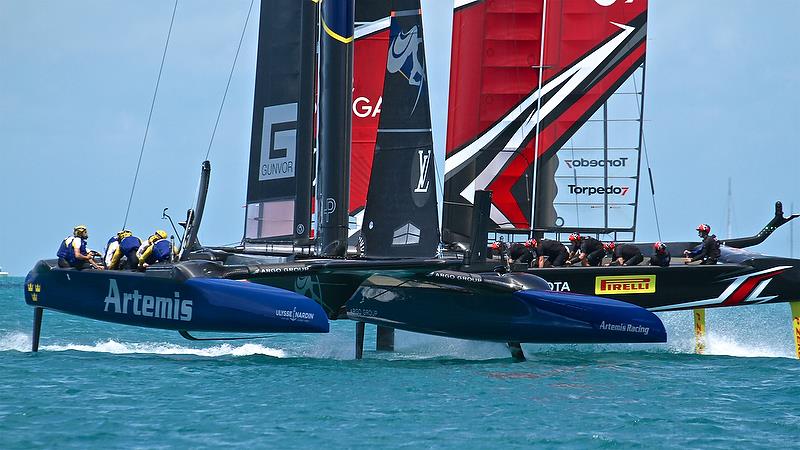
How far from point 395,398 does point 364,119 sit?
778 cm

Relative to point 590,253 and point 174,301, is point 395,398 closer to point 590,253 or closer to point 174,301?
point 174,301

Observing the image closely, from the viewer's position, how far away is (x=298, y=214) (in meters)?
16.2

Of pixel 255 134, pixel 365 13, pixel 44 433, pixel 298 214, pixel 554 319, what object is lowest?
pixel 44 433

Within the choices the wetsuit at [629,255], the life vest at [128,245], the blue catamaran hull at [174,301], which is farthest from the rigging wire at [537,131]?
the life vest at [128,245]

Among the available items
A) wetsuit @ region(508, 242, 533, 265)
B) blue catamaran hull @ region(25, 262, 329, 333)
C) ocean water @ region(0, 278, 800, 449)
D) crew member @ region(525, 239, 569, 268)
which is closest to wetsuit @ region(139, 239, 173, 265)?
blue catamaran hull @ region(25, 262, 329, 333)

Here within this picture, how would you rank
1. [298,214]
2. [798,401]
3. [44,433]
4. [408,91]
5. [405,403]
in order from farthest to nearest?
[298,214] → [408,91] → [798,401] → [405,403] → [44,433]

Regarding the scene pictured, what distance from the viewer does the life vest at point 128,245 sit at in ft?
47.7

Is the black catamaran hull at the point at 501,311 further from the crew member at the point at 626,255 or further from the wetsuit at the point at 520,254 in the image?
the crew member at the point at 626,255

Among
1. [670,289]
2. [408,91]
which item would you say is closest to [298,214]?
[408,91]

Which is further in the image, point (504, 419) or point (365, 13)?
point (365, 13)

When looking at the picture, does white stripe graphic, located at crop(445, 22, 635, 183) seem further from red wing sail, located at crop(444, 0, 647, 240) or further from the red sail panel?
the red sail panel

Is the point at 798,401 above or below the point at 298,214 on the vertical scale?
below

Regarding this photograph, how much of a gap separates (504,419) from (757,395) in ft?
10.4

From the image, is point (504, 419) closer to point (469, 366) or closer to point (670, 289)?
point (469, 366)
